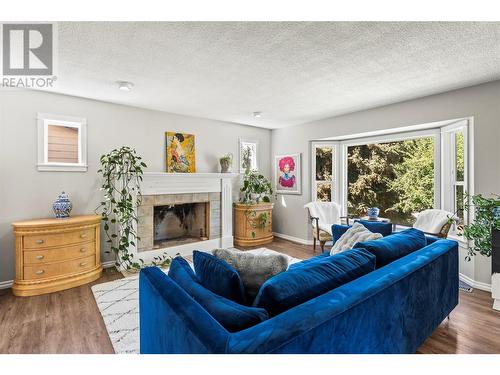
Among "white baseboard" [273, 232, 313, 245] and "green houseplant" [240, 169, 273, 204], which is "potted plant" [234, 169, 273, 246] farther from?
"white baseboard" [273, 232, 313, 245]

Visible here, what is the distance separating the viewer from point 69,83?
3.04m

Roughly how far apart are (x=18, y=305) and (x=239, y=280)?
273 cm

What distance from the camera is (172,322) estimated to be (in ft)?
3.81

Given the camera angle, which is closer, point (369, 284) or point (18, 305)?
point (369, 284)

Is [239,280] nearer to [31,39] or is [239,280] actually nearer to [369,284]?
[369,284]

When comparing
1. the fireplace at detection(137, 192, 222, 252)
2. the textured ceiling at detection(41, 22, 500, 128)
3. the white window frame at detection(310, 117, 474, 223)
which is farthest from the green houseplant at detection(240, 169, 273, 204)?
the textured ceiling at detection(41, 22, 500, 128)

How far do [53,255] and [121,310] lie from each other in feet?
3.81

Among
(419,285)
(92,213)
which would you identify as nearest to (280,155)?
(92,213)

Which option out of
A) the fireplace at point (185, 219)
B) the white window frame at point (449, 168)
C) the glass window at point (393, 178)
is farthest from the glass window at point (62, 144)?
the white window frame at point (449, 168)

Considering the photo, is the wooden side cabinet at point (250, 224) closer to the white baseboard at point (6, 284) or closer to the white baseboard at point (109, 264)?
the white baseboard at point (109, 264)

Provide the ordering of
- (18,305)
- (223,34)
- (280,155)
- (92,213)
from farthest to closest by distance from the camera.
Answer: (280,155), (92,213), (18,305), (223,34)

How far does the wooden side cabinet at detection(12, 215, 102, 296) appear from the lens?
9.37 feet

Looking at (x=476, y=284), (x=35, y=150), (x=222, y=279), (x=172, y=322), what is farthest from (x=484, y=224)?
(x=35, y=150)

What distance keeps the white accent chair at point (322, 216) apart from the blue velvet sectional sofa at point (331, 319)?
2.32 metres
